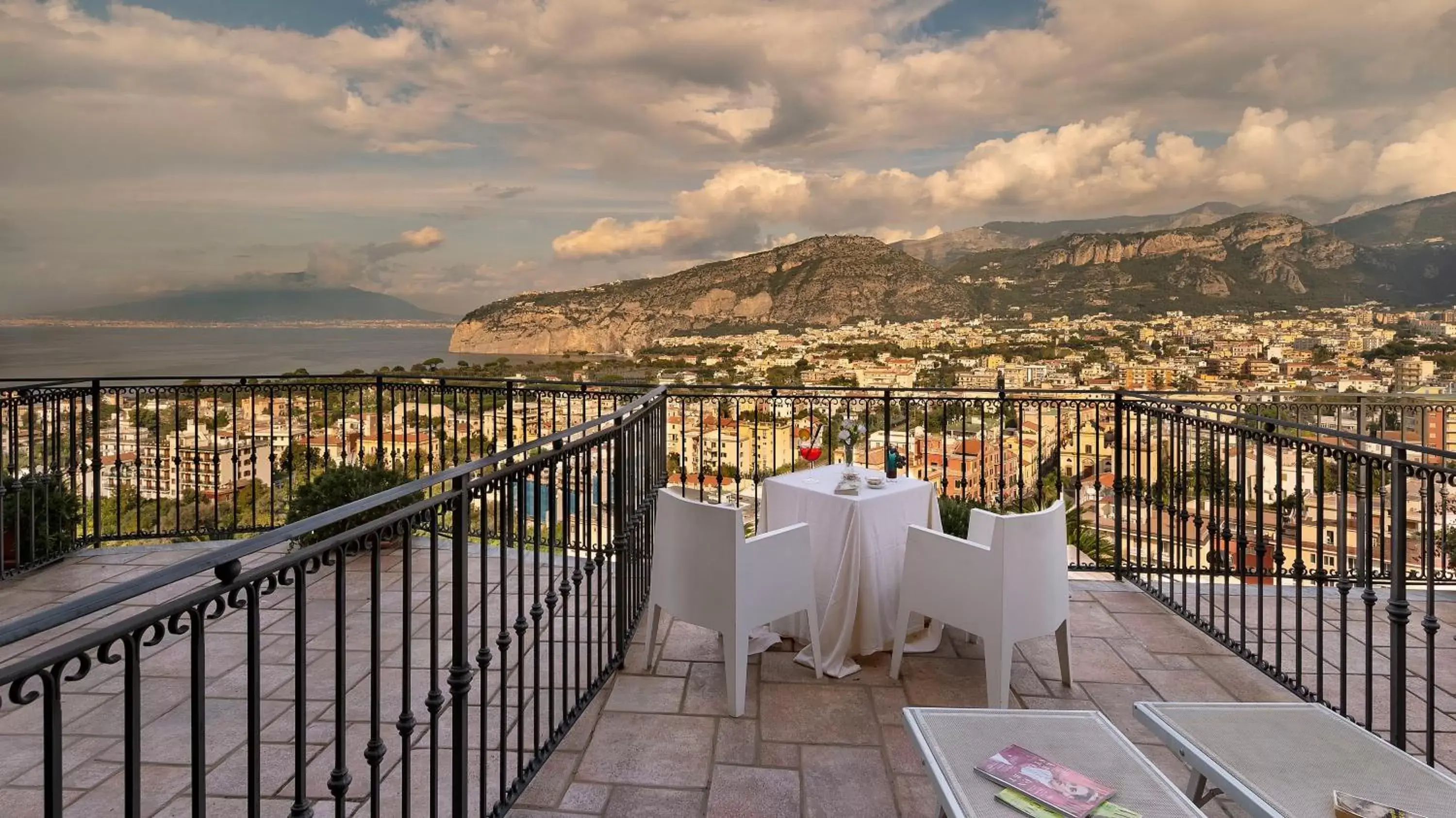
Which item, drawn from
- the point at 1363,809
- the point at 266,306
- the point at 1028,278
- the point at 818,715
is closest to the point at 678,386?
the point at 818,715

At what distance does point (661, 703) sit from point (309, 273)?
15.3 m

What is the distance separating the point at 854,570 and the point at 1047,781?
159 centimetres

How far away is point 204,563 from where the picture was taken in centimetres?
99

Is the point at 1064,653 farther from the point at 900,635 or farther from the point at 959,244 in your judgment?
the point at 959,244

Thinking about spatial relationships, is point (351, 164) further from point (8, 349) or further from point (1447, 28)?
point (1447, 28)

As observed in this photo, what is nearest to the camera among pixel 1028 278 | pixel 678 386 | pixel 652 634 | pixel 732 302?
pixel 652 634

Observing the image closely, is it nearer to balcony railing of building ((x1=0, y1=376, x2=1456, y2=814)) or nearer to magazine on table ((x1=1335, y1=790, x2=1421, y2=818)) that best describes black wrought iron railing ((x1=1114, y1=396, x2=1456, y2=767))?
balcony railing of building ((x1=0, y1=376, x2=1456, y2=814))

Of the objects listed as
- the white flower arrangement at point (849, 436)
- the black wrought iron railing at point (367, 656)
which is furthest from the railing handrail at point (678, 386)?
the black wrought iron railing at point (367, 656)

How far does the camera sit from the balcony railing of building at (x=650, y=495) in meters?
2.01

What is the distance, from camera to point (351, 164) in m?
12.9

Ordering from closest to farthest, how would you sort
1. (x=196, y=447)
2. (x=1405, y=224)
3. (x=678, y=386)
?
(x=678, y=386) < (x=196, y=447) < (x=1405, y=224)

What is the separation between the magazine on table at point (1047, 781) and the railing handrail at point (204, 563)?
55.4 inches

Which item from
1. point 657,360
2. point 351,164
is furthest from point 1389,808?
point 351,164

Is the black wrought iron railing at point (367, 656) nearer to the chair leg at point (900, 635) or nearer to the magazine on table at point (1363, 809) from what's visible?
the chair leg at point (900, 635)
